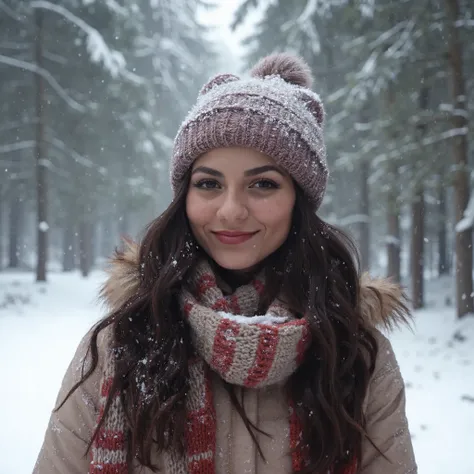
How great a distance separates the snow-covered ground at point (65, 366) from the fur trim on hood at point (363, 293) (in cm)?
24

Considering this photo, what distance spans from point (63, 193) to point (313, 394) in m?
15.9

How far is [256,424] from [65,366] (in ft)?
19.5

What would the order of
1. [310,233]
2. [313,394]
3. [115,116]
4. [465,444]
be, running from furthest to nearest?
1. [115,116]
2. [465,444]
3. [310,233]
4. [313,394]

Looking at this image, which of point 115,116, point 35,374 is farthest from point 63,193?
point 35,374

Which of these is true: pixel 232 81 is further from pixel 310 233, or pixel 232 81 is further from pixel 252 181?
pixel 310 233

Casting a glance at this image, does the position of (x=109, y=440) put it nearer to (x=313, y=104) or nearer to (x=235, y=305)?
(x=235, y=305)

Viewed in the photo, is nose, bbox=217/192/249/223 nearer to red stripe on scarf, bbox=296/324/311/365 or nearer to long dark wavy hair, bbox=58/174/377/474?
long dark wavy hair, bbox=58/174/377/474

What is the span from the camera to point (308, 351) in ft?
6.51

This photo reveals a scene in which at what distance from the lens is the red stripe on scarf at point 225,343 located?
5.67 feet

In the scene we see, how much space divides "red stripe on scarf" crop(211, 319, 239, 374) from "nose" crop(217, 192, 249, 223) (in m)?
0.44

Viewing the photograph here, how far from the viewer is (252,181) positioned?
1.90 meters

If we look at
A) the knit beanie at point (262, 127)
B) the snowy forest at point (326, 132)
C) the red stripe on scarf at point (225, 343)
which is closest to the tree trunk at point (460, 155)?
the snowy forest at point (326, 132)

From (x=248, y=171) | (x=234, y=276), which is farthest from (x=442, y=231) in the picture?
(x=248, y=171)

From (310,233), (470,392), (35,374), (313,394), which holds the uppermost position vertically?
(310,233)
